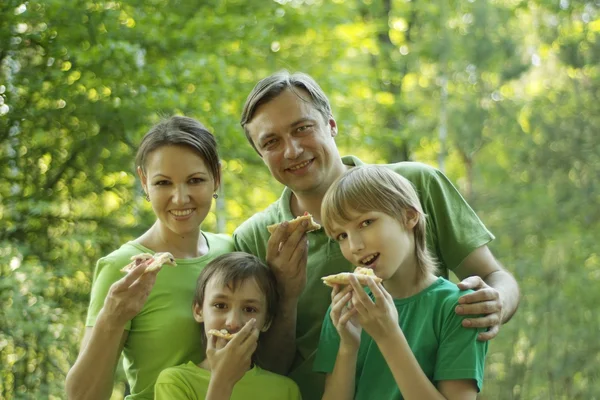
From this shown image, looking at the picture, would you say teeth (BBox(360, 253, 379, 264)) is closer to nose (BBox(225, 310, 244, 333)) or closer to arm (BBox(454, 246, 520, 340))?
arm (BBox(454, 246, 520, 340))

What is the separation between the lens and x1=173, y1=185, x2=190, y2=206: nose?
2.64 metres

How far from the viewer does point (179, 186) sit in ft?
8.71

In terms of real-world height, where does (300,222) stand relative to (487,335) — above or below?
above

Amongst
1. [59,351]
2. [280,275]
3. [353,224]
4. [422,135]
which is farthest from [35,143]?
[422,135]

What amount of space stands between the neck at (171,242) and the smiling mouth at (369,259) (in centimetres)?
76

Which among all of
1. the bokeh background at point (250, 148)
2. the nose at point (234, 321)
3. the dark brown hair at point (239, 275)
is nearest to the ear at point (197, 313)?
the dark brown hair at point (239, 275)

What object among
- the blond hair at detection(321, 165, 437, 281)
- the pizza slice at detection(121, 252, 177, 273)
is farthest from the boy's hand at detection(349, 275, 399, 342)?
the pizza slice at detection(121, 252, 177, 273)

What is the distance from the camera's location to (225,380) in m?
2.35

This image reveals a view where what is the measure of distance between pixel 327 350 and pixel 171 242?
28.8 inches

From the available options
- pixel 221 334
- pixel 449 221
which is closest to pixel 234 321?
pixel 221 334

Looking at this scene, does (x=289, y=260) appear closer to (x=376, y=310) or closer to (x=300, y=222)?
(x=300, y=222)

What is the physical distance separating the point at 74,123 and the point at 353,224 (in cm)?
422

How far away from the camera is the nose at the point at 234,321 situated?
248 centimetres

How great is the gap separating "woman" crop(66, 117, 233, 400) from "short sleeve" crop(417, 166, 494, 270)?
2.62 ft
